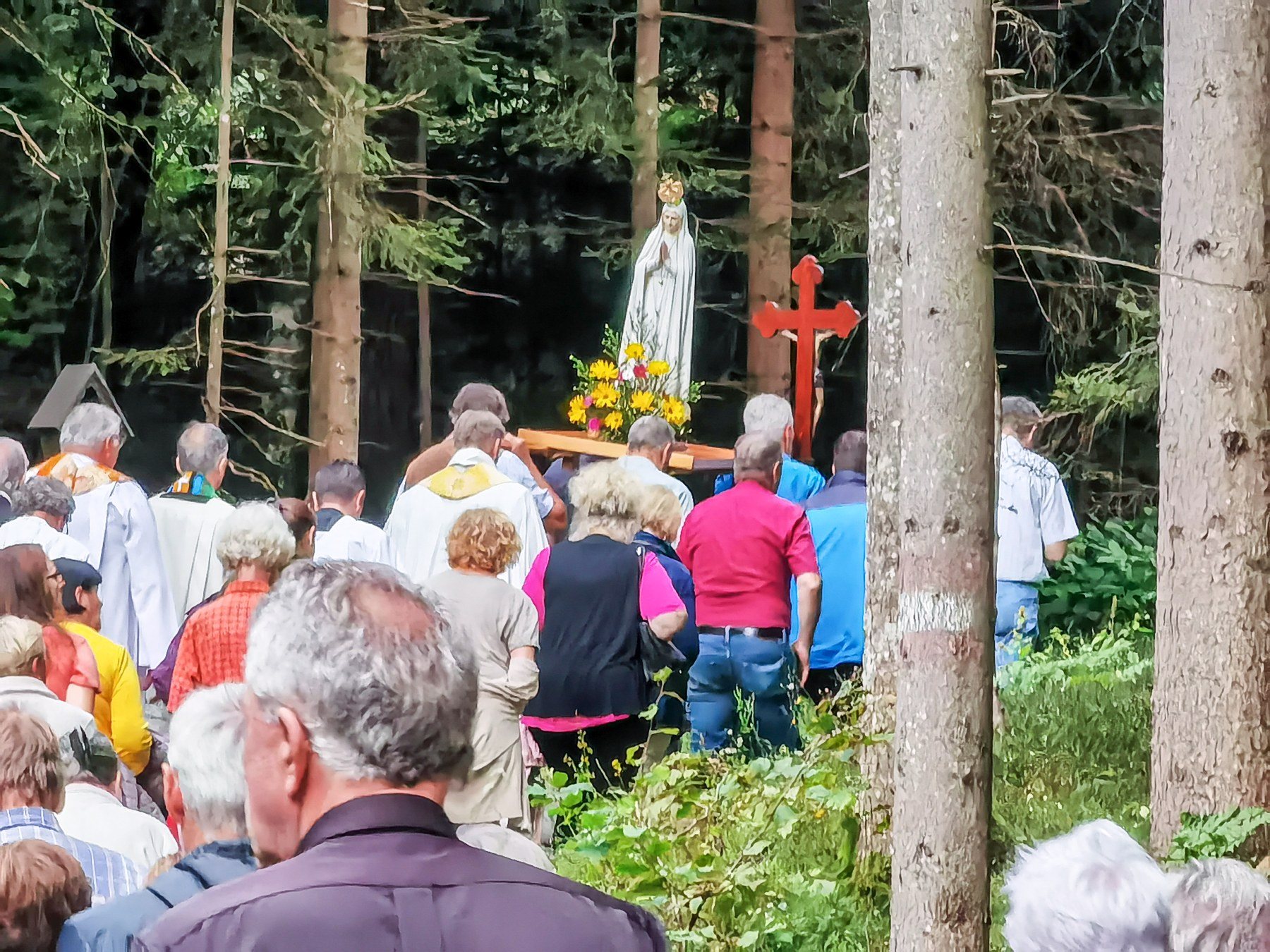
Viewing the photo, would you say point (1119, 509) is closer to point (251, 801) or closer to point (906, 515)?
point (906, 515)

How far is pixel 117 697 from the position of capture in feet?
18.9

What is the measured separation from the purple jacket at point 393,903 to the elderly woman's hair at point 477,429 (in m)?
5.99

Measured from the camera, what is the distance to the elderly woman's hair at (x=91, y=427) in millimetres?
8172

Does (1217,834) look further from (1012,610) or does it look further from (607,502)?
(1012,610)

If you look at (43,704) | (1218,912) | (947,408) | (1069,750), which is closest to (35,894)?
(43,704)

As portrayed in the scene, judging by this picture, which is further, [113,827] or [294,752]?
[113,827]

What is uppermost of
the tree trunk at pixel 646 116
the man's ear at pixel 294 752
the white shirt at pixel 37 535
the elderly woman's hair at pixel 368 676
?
the tree trunk at pixel 646 116

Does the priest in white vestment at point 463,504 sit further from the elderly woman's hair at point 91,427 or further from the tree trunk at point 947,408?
the tree trunk at point 947,408

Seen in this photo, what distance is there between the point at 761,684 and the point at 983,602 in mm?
3210

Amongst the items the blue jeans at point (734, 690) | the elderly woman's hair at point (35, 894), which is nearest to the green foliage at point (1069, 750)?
the blue jeans at point (734, 690)

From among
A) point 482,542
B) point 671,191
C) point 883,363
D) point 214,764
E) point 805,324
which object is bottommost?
point 214,764

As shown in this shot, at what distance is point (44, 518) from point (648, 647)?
2340mm

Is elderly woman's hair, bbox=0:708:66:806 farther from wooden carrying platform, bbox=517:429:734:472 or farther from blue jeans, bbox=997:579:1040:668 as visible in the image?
wooden carrying platform, bbox=517:429:734:472

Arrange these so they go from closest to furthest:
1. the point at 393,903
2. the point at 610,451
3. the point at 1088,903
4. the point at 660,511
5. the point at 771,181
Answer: the point at 393,903, the point at 1088,903, the point at 660,511, the point at 610,451, the point at 771,181
